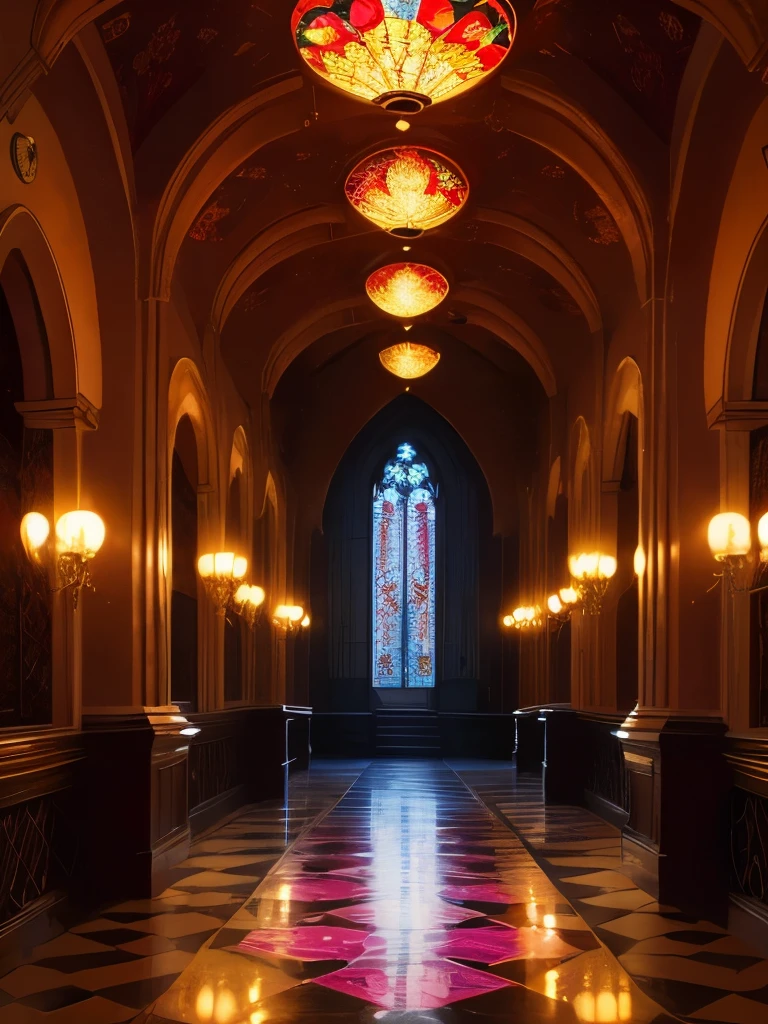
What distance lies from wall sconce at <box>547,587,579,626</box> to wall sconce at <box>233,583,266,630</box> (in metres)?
3.76

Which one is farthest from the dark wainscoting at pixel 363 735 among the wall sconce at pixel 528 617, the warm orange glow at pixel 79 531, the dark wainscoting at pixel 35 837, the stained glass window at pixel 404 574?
the warm orange glow at pixel 79 531

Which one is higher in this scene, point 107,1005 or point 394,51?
point 394,51

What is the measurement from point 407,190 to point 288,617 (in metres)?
8.43

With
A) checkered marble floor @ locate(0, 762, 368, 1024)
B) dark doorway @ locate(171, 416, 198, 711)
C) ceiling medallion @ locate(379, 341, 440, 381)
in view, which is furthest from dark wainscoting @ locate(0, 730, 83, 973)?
ceiling medallion @ locate(379, 341, 440, 381)

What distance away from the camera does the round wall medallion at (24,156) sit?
614 cm

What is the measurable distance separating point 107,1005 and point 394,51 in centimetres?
638

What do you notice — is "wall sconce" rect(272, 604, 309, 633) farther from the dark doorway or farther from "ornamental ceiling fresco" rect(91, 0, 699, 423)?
the dark doorway

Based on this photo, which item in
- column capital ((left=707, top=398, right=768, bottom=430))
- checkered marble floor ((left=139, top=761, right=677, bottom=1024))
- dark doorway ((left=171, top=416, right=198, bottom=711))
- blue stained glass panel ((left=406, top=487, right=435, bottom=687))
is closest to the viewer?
checkered marble floor ((left=139, top=761, right=677, bottom=1024))

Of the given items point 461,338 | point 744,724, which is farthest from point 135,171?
point 461,338

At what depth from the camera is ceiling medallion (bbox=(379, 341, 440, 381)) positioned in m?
17.3

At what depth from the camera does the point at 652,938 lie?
5.95 meters

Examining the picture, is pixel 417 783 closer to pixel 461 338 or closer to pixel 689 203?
pixel 461 338

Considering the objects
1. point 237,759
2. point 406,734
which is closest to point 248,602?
point 237,759

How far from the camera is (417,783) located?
15789 millimetres
